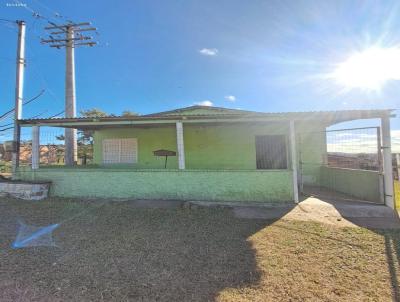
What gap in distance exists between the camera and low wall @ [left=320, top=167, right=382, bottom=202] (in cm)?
682

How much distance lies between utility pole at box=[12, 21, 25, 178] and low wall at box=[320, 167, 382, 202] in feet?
37.0

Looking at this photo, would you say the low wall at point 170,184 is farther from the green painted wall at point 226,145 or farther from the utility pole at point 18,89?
the green painted wall at point 226,145

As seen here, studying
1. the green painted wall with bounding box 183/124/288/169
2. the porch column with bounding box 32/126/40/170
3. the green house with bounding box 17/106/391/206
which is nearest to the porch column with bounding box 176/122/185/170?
the green house with bounding box 17/106/391/206

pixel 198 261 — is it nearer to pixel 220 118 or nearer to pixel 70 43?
pixel 220 118

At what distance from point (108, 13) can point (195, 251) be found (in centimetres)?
984

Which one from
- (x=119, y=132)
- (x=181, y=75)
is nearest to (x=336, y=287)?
(x=119, y=132)

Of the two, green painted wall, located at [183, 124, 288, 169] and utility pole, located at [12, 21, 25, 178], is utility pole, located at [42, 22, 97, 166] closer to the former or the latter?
utility pole, located at [12, 21, 25, 178]

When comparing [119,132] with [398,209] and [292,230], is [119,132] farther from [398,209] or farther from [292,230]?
[398,209]

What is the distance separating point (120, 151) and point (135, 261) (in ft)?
25.6

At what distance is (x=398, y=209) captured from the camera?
6.33 meters

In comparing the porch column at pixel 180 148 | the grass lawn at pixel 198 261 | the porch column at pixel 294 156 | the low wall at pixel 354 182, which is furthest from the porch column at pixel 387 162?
the porch column at pixel 180 148

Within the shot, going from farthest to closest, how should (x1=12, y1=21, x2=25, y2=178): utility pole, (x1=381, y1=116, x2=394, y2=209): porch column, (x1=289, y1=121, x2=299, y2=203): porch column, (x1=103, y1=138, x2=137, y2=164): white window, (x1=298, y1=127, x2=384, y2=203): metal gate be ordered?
(x1=103, y1=138, x2=137, y2=164): white window, (x1=12, y1=21, x2=25, y2=178): utility pole, (x1=289, y1=121, x2=299, y2=203): porch column, (x1=298, y1=127, x2=384, y2=203): metal gate, (x1=381, y1=116, x2=394, y2=209): porch column

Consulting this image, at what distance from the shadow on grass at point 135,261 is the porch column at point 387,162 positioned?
143 inches

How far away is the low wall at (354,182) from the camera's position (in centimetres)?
682
